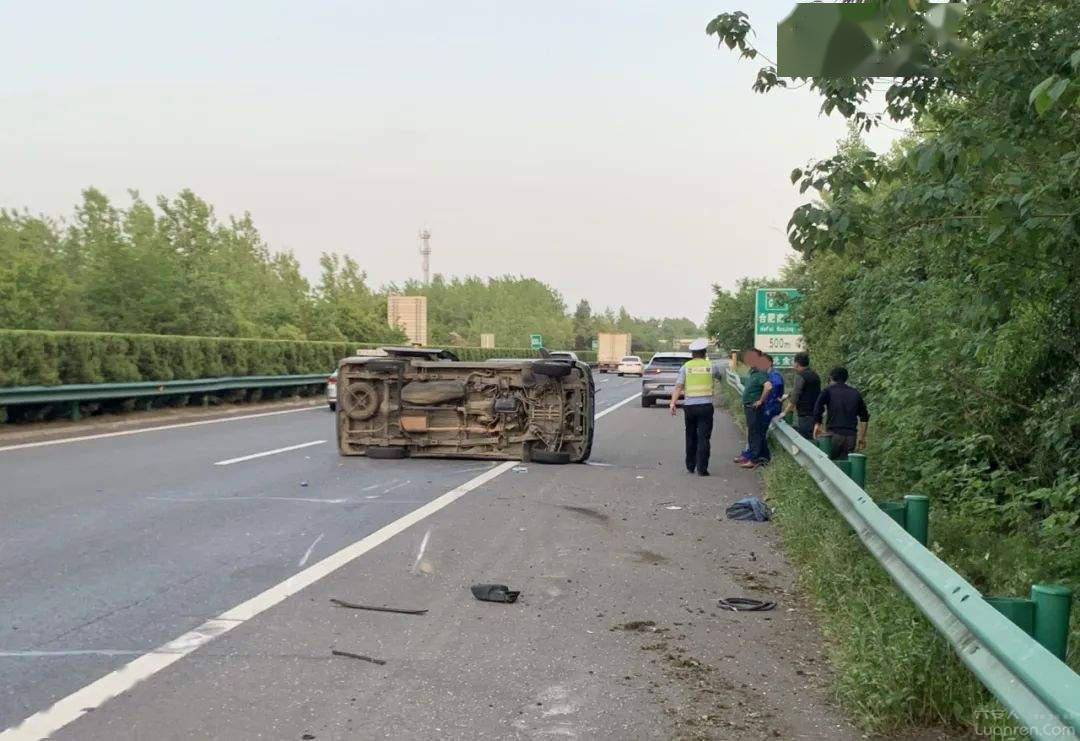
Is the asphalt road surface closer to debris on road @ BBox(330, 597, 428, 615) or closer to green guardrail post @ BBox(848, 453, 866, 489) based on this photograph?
debris on road @ BBox(330, 597, 428, 615)

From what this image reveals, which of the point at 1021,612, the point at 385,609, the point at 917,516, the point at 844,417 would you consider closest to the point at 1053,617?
the point at 1021,612

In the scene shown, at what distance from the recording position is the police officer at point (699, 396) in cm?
1352

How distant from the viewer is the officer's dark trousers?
44.6ft

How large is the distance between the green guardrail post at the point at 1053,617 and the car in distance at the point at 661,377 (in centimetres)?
2816

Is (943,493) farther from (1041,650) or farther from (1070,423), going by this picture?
(1041,650)

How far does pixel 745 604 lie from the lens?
662 centimetres

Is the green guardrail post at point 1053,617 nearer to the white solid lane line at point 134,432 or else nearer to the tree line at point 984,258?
the tree line at point 984,258

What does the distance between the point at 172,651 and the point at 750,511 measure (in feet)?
21.1

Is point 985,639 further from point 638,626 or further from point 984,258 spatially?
point 984,258

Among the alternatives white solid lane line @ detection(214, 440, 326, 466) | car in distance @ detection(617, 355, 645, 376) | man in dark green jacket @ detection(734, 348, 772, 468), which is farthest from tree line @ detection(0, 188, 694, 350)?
man in dark green jacket @ detection(734, 348, 772, 468)

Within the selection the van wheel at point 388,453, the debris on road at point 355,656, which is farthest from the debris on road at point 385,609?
the van wheel at point 388,453

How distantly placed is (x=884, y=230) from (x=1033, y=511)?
2.64 meters

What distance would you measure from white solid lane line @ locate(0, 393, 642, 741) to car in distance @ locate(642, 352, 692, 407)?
23326 mm

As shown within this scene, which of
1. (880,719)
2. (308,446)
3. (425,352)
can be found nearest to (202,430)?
(308,446)
